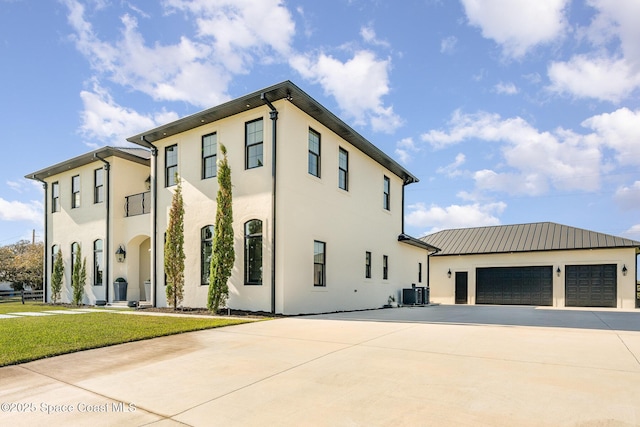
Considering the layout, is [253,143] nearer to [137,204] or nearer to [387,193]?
[137,204]

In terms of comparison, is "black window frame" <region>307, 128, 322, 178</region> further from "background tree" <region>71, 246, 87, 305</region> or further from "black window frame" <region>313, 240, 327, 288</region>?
"background tree" <region>71, 246, 87, 305</region>

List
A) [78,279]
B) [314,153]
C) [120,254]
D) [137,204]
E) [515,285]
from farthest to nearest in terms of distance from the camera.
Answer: [515,285], [78,279], [137,204], [120,254], [314,153]

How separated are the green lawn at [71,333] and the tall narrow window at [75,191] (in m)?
11.1

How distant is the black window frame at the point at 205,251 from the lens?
1327 centimetres

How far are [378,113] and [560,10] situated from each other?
6.05 metres

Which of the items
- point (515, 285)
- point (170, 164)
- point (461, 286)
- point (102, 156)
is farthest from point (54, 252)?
point (515, 285)

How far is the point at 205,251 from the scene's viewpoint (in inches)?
527

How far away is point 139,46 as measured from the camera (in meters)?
11.0

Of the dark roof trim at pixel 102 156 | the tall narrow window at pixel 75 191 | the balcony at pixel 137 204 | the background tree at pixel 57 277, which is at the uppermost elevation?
the dark roof trim at pixel 102 156

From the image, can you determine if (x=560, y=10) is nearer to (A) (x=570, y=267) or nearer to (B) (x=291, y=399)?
(B) (x=291, y=399)

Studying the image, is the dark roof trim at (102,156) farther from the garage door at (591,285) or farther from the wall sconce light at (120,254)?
the garage door at (591,285)

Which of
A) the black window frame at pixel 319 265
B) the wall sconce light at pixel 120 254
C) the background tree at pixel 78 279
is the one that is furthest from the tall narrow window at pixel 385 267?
the background tree at pixel 78 279

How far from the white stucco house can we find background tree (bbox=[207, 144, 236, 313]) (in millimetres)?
535

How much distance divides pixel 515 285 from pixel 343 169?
13.8 m
